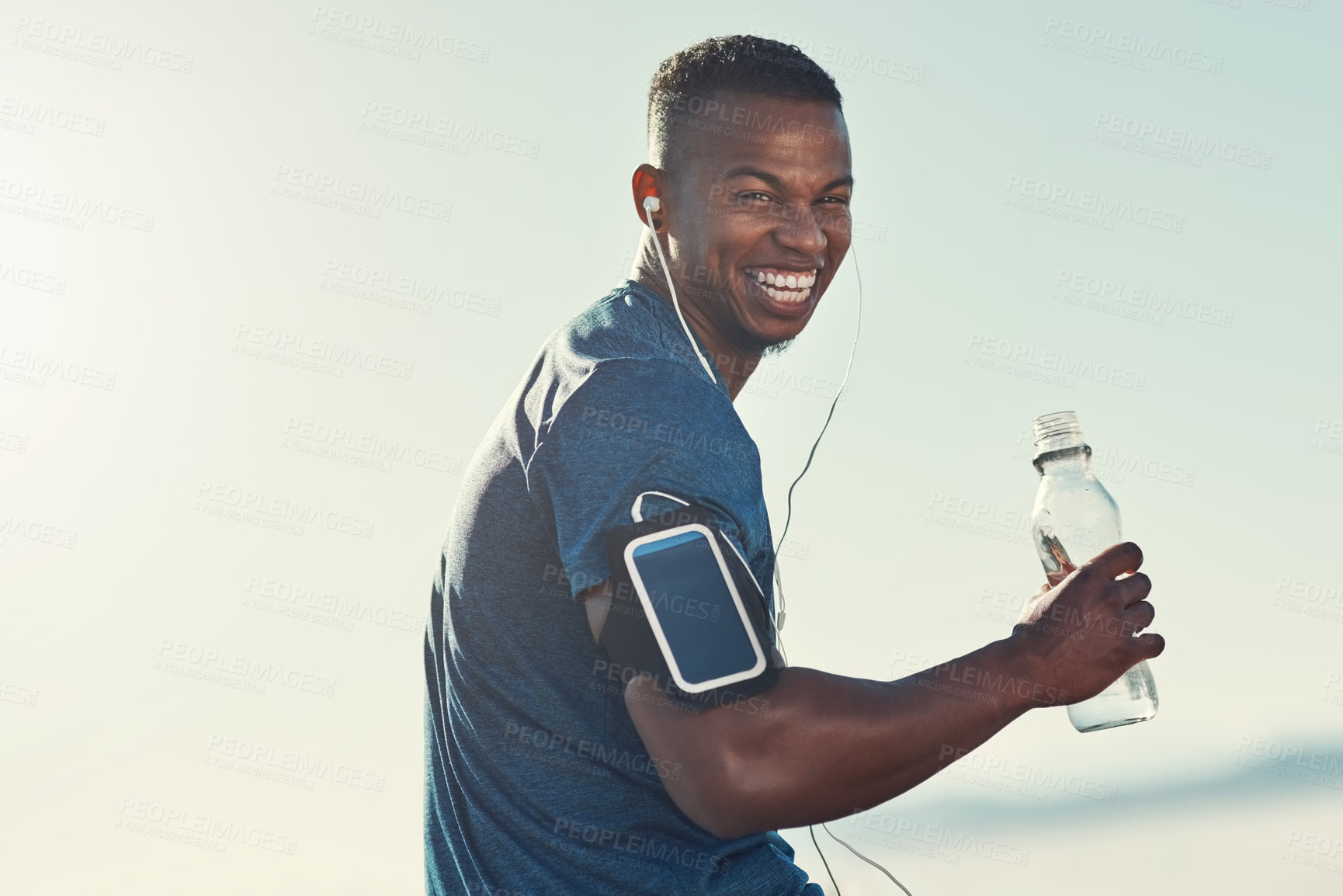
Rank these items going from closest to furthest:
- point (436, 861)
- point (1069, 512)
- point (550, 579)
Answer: point (550, 579), point (436, 861), point (1069, 512)

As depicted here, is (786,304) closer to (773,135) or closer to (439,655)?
(773,135)

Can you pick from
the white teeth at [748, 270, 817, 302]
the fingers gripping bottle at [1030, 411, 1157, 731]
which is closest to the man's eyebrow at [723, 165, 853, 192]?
the white teeth at [748, 270, 817, 302]

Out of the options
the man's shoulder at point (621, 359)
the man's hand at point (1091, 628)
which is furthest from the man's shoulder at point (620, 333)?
the man's hand at point (1091, 628)

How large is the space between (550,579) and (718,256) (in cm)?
86

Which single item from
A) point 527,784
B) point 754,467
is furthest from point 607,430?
point 527,784

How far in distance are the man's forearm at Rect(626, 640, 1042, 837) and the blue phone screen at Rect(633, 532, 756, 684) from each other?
0.06 m

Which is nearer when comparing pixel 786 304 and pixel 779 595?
pixel 779 595

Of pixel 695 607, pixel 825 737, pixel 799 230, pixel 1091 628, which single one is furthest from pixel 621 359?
pixel 799 230

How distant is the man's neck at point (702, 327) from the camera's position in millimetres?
2492

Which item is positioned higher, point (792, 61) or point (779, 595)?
point (792, 61)

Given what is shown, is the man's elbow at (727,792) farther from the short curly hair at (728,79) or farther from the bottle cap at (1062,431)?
the short curly hair at (728,79)

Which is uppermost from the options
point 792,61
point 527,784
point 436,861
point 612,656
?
point 792,61

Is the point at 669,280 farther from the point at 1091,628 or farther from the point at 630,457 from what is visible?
the point at 1091,628

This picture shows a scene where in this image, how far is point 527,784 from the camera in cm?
192
